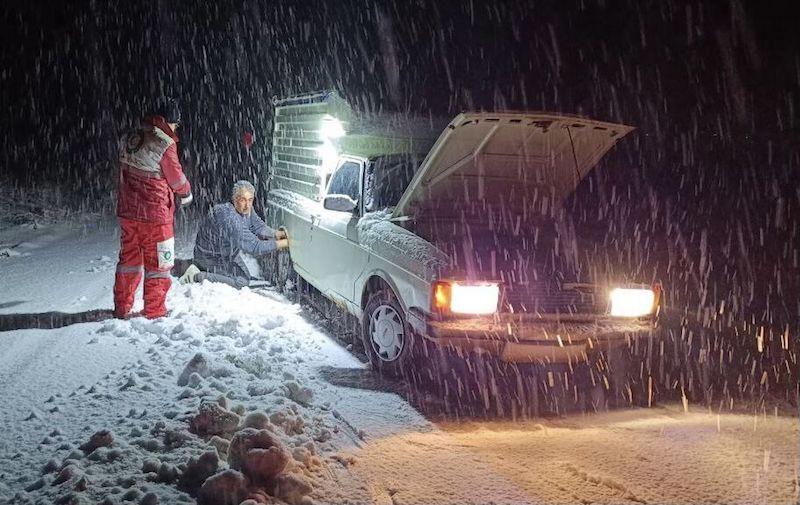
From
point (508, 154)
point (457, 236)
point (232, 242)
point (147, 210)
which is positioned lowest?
point (232, 242)

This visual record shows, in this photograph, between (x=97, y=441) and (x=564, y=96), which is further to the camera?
(x=564, y=96)

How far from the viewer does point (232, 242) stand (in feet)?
23.9

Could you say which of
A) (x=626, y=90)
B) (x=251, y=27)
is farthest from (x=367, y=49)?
(x=626, y=90)

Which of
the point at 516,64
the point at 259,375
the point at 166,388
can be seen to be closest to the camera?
the point at 166,388

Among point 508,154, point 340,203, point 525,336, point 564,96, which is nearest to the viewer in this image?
point 525,336

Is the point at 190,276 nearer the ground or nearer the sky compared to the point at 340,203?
nearer the ground

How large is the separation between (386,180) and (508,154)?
1.15 meters

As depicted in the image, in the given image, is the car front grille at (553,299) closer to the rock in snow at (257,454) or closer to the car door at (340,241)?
the car door at (340,241)

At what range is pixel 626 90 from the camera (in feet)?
57.2

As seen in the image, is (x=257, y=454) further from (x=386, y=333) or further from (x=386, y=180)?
(x=386, y=180)

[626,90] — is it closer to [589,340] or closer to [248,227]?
[248,227]

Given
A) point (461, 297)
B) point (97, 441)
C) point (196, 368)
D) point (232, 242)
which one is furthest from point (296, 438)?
point (232, 242)

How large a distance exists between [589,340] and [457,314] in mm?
985

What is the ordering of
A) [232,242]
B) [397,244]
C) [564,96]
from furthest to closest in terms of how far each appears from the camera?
[564,96]
[232,242]
[397,244]
